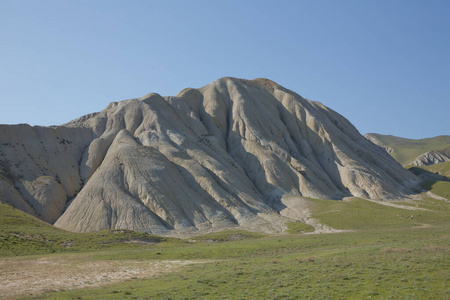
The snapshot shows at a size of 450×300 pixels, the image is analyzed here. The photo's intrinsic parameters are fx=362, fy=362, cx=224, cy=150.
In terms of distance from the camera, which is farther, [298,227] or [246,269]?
[298,227]

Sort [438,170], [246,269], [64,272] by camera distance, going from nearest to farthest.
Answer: [246,269]
[64,272]
[438,170]

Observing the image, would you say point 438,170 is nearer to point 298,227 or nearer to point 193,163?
point 298,227

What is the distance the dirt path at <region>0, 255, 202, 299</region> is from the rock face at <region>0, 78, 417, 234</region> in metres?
36.9

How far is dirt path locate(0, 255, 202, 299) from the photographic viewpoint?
27.6 meters

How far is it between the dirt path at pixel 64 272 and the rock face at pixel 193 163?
36.9m

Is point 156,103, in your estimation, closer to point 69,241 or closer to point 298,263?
point 69,241

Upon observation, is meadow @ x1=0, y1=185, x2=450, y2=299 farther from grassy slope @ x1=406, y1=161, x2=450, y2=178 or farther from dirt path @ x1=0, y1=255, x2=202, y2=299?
grassy slope @ x1=406, y1=161, x2=450, y2=178

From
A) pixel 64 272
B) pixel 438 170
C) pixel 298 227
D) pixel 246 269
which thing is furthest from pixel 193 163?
pixel 438 170

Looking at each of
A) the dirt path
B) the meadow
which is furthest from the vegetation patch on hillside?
the dirt path

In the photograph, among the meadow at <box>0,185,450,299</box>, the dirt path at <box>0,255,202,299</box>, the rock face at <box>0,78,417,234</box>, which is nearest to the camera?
the meadow at <box>0,185,450,299</box>

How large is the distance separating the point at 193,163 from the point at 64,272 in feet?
224

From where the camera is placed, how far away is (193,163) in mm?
101000

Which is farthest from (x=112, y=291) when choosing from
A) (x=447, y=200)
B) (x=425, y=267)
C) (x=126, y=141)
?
(x=447, y=200)

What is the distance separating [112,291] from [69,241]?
3585 centimetres
